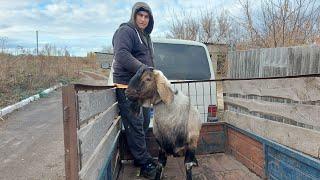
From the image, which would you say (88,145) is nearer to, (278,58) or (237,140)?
(237,140)

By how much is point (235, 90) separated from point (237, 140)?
0.60m

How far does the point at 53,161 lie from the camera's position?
6.80 meters

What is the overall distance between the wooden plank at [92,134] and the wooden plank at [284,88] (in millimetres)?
1543

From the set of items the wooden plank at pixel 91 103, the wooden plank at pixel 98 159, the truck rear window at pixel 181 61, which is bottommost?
the wooden plank at pixel 98 159

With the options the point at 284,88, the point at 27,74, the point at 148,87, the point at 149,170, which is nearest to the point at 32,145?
the point at 149,170

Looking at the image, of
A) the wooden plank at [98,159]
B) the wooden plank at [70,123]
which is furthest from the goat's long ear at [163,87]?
the wooden plank at [70,123]

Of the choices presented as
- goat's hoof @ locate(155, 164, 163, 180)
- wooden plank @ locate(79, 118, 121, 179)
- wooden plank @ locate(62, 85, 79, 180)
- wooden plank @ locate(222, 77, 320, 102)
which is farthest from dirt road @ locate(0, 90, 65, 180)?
wooden plank @ locate(62, 85, 79, 180)

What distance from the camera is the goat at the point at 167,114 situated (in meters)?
3.50

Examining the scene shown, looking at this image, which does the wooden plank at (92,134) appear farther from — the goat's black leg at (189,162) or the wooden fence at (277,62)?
the wooden fence at (277,62)

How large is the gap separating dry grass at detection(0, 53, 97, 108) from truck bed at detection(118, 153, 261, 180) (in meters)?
10.9

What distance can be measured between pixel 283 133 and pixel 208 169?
1.10 metres

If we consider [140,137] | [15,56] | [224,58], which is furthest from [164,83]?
[15,56]

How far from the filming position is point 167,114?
3.69 m

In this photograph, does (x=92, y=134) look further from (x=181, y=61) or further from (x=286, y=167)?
(x=181, y=61)
